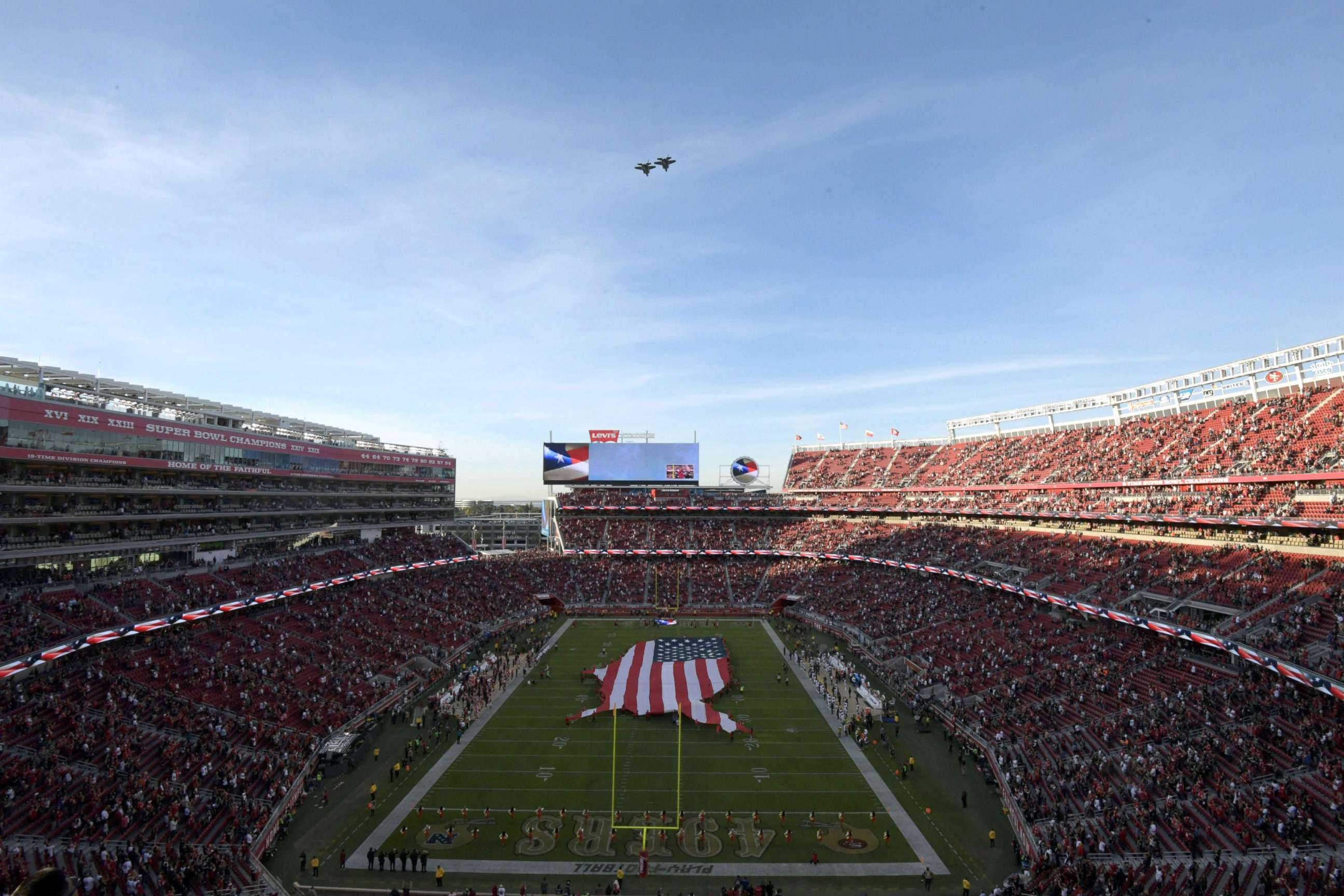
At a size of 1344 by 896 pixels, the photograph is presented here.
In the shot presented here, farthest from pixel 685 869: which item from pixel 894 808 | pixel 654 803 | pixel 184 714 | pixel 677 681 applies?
pixel 184 714

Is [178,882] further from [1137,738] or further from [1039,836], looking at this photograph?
[1137,738]

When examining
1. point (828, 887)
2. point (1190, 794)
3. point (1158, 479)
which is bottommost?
point (828, 887)

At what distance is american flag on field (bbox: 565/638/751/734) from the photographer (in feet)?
110

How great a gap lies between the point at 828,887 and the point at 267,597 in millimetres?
33284

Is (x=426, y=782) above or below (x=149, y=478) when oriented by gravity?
below

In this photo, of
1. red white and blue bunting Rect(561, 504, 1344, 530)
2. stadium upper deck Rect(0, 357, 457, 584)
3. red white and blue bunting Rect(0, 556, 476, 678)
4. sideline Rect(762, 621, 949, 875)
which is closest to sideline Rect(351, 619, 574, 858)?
red white and blue bunting Rect(0, 556, 476, 678)

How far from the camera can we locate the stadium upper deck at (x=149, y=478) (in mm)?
32188

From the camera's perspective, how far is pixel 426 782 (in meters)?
26.8

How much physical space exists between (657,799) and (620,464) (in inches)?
2045

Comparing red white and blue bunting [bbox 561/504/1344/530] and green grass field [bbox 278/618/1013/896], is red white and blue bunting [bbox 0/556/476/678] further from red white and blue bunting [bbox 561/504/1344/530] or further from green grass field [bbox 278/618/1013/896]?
red white and blue bunting [bbox 561/504/1344/530]

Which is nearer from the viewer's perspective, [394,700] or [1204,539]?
[394,700]

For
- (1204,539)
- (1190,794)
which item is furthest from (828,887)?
(1204,539)

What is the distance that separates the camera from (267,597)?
39.1m

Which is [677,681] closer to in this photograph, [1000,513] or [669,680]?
[669,680]
